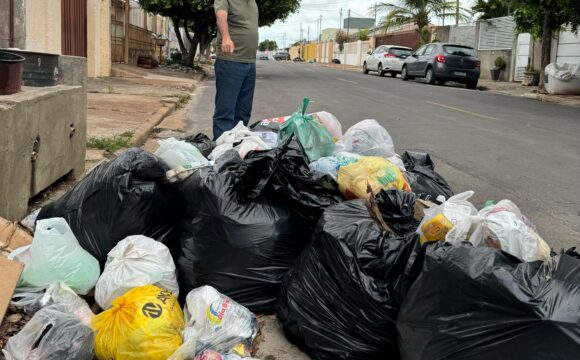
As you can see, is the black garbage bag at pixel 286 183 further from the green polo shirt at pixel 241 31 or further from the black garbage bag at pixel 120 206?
the green polo shirt at pixel 241 31

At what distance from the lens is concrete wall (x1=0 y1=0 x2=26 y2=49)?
7.53m

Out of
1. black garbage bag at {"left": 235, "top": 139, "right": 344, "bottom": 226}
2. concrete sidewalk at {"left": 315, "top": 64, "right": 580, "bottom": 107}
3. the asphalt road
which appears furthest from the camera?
concrete sidewalk at {"left": 315, "top": 64, "right": 580, "bottom": 107}

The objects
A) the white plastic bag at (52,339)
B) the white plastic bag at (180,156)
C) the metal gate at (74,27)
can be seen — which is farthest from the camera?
the metal gate at (74,27)

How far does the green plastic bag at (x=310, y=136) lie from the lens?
3.57 m

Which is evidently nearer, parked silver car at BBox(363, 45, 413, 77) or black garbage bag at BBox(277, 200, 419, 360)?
black garbage bag at BBox(277, 200, 419, 360)

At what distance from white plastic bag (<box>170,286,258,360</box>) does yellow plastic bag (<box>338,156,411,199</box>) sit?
0.81m

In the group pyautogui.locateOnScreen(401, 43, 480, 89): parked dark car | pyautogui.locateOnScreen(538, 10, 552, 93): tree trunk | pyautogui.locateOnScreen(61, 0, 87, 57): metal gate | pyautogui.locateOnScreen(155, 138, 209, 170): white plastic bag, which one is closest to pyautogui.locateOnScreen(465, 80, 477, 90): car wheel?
pyautogui.locateOnScreen(401, 43, 480, 89): parked dark car

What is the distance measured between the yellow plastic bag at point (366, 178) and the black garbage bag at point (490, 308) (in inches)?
32.7

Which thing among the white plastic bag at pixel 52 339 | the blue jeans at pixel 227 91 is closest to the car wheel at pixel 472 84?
the blue jeans at pixel 227 91

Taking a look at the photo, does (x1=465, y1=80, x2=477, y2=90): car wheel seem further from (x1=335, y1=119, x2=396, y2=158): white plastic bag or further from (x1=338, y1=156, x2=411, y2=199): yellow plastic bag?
(x1=338, y1=156, x2=411, y2=199): yellow plastic bag

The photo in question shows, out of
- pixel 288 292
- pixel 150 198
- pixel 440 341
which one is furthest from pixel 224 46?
pixel 440 341

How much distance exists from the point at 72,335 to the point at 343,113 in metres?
8.46

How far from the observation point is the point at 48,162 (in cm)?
382


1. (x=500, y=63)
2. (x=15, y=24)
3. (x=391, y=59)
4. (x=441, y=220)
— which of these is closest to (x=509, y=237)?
(x=441, y=220)
